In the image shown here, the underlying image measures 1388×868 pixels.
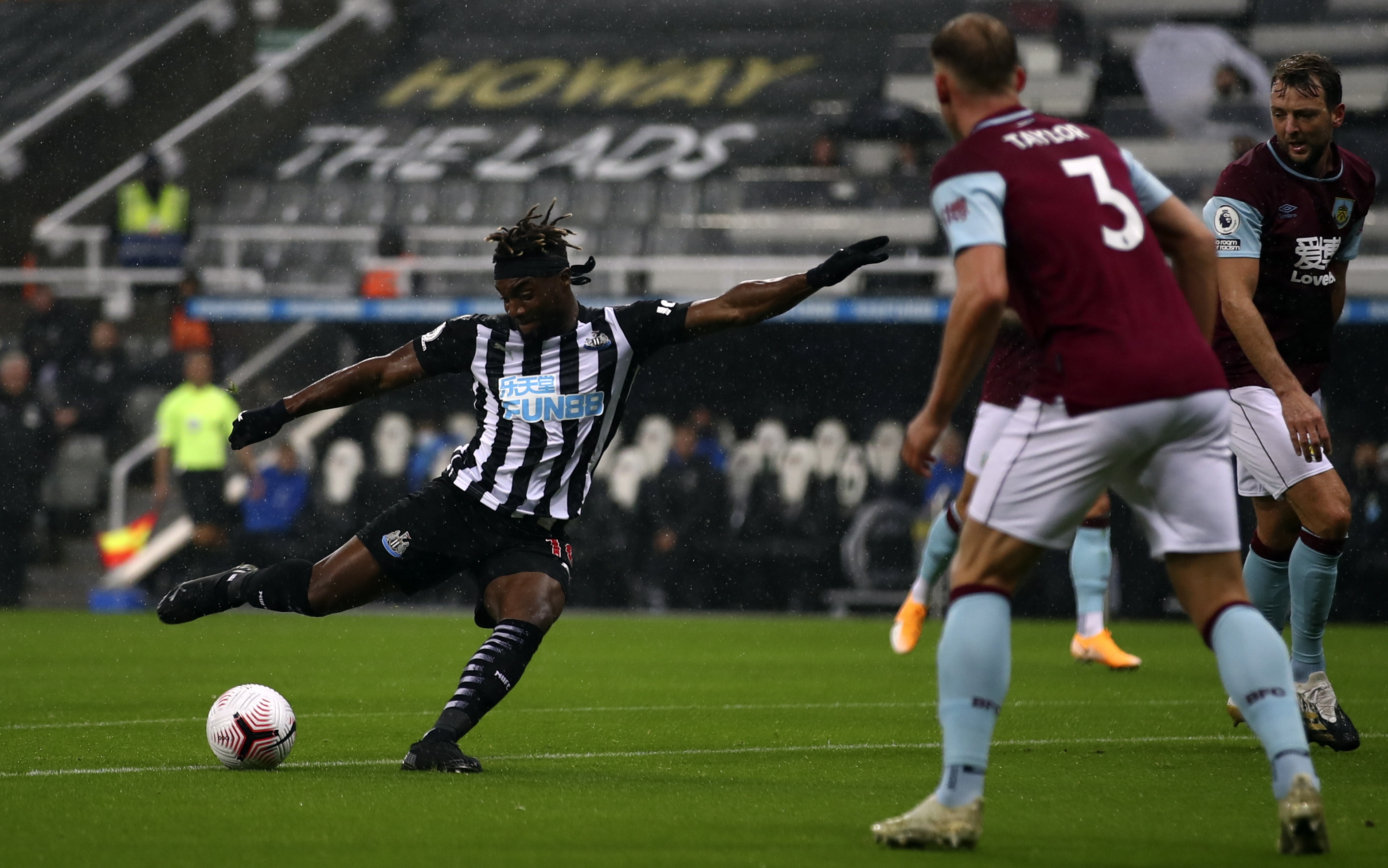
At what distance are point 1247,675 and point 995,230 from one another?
3.81 feet

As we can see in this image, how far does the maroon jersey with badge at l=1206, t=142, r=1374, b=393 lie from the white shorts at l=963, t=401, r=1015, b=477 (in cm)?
89

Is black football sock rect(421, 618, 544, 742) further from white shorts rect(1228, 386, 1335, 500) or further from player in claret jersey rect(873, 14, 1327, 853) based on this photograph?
white shorts rect(1228, 386, 1335, 500)

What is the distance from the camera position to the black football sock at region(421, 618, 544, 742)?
Result: 5941 millimetres

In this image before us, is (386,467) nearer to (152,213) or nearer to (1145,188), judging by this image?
(152,213)

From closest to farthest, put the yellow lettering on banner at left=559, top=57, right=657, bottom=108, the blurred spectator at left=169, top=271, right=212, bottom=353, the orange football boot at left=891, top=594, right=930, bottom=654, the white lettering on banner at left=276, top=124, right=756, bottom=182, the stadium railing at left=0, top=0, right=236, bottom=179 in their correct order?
1. the orange football boot at left=891, top=594, right=930, bottom=654
2. the blurred spectator at left=169, top=271, right=212, bottom=353
3. the white lettering on banner at left=276, top=124, right=756, bottom=182
4. the stadium railing at left=0, top=0, right=236, bottom=179
5. the yellow lettering on banner at left=559, top=57, right=657, bottom=108

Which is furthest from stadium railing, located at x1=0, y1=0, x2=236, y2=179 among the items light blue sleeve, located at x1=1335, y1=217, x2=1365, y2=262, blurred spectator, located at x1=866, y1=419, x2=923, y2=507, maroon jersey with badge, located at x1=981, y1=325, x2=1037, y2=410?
light blue sleeve, located at x1=1335, y1=217, x2=1365, y2=262

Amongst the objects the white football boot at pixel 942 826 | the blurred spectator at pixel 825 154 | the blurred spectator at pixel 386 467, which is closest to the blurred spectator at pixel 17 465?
the blurred spectator at pixel 386 467

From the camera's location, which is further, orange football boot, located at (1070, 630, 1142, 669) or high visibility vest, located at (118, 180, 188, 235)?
high visibility vest, located at (118, 180, 188, 235)

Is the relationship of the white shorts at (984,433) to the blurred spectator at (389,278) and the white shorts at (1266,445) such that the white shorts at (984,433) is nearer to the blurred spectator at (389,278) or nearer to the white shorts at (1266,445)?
the white shorts at (1266,445)

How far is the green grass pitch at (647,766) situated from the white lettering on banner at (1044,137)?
64.9 inches

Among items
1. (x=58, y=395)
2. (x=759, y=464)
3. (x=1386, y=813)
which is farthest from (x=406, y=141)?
(x=1386, y=813)

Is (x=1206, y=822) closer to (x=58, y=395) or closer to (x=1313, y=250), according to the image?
(x=1313, y=250)

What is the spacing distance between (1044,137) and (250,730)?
10.4 feet

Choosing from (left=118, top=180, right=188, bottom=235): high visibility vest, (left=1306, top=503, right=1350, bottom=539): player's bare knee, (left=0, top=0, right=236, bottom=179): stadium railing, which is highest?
(left=0, top=0, right=236, bottom=179): stadium railing
